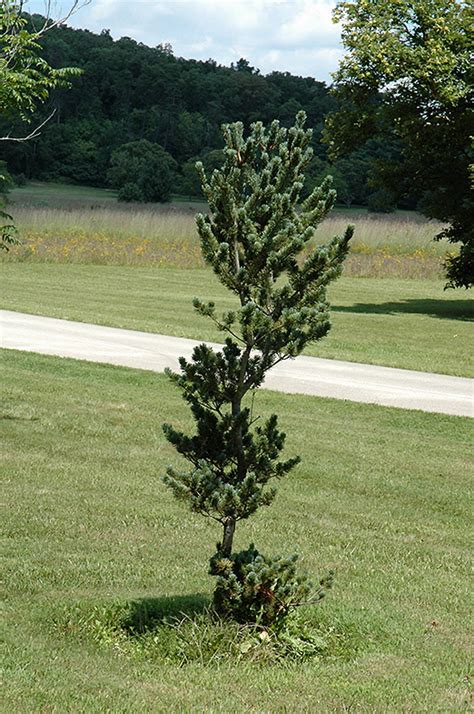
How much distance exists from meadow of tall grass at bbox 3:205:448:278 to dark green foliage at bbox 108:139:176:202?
113 ft

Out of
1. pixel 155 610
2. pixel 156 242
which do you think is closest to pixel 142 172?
pixel 156 242

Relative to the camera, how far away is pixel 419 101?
27250 millimetres

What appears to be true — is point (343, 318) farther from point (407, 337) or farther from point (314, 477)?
point (314, 477)

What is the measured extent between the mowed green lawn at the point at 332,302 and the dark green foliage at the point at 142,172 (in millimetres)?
45604

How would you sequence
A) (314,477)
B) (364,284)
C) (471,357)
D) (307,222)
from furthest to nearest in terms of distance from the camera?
(364,284), (471,357), (314,477), (307,222)

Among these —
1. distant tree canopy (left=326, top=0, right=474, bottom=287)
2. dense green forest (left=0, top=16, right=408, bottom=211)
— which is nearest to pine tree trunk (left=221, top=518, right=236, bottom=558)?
distant tree canopy (left=326, top=0, right=474, bottom=287)

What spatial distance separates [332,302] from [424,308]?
246 cm

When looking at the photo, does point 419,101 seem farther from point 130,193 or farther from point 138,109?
point 138,109

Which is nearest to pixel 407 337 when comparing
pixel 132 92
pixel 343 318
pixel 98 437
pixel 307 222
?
pixel 343 318

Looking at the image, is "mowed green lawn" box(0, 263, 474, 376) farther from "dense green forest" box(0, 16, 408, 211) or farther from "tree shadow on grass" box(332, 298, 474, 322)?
"dense green forest" box(0, 16, 408, 211)

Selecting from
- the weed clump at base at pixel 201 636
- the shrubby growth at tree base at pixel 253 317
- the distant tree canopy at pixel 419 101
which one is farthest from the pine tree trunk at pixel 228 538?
the distant tree canopy at pixel 419 101

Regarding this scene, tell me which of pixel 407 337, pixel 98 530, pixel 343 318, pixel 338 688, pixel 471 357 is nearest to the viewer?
pixel 338 688

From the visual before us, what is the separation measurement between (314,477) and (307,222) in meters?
5.05

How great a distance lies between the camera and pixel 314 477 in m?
10.0
